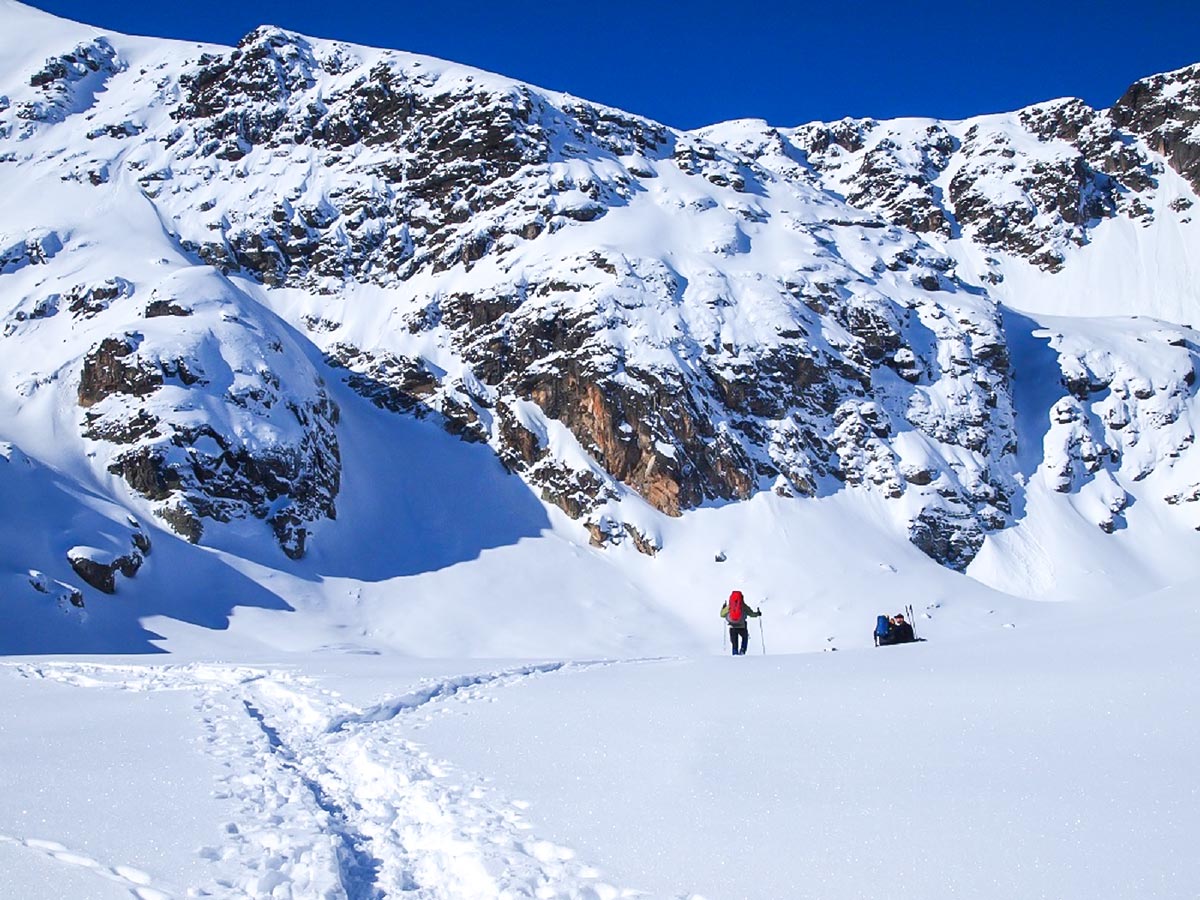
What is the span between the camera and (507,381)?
202ft

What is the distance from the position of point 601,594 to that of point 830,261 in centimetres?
3817

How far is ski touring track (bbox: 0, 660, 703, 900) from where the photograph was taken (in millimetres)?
4719

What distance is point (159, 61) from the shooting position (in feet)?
334

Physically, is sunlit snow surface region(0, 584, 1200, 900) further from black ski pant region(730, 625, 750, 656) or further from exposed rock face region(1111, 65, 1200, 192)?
exposed rock face region(1111, 65, 1200, 192)

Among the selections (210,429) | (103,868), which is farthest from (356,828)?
(210,429)

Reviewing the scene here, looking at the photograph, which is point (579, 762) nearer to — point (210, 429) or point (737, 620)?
point (737, 620)

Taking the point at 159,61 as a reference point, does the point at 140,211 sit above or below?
below

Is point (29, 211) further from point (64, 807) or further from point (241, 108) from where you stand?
point (64, 807)

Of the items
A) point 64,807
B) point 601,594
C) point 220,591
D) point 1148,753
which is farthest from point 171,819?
point 601,594

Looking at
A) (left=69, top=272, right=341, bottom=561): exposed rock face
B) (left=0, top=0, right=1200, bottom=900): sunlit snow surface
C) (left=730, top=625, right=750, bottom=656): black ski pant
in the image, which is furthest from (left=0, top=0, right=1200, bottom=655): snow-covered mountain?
(left=730, top=625, right=750, bottom=656): black ski pant

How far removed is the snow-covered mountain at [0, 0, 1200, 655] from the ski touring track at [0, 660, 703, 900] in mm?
30480

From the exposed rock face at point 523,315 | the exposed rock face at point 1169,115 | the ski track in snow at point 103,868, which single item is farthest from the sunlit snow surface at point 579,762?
the exposed rock face at point 1169,115

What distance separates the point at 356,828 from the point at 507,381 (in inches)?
2221

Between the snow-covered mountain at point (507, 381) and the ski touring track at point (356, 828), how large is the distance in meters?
30.5
